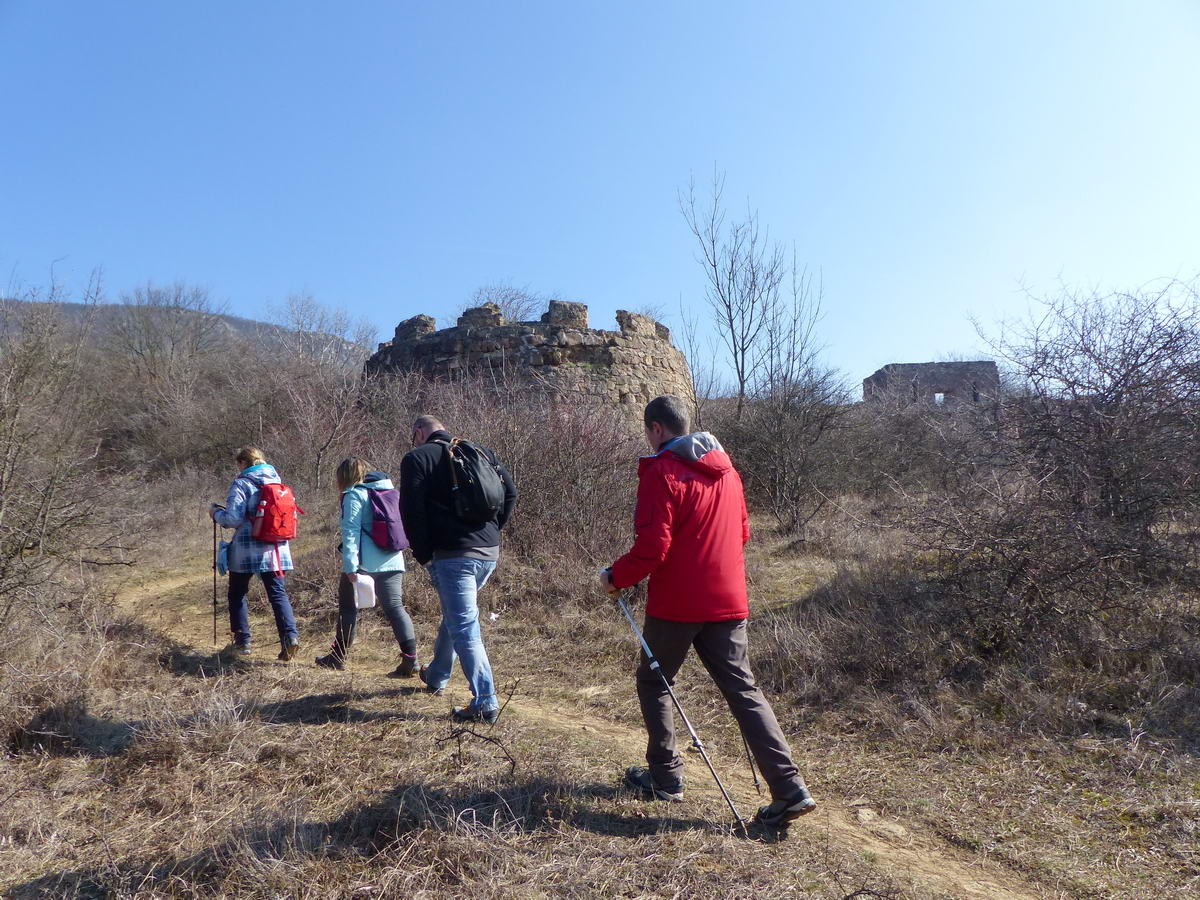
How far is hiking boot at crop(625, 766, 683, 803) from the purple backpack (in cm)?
224

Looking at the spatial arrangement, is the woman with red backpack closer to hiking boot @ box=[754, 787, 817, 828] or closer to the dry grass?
the dry grass

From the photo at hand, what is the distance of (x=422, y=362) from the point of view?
44.7ft

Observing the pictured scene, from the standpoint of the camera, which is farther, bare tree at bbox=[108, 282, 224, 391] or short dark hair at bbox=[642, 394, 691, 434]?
A: bare tree at bbox=[108, 282, 224, 391]

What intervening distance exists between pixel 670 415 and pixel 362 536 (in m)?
2.62

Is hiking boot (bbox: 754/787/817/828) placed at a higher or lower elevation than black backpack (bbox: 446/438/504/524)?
lower

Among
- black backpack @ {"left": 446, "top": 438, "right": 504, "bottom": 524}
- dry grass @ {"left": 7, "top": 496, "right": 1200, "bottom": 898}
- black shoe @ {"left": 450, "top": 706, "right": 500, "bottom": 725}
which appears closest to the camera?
dry grass @ {"left": 7, "top": 496, "right": 1200, "bottom": 898}

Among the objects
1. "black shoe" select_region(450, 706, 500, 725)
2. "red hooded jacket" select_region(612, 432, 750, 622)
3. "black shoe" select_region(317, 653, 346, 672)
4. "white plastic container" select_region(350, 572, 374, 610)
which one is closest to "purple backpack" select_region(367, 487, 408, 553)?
"white plastic container" select_region(350, 572, 374, 610)

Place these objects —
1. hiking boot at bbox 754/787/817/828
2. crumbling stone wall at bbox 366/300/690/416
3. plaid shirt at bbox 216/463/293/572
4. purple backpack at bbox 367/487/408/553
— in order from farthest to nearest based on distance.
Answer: crumbling stone wall at bbox 366/300/690/416 < plaid shirt at bbox 216/463/293/572 < purple backpack at bbox 367/487/408/553 < hiking boot at bbox 754/787/817/828

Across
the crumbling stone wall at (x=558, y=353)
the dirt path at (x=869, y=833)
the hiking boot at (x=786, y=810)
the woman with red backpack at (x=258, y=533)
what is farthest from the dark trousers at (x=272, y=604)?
the crumbling stone wall at (x=558, y=353)

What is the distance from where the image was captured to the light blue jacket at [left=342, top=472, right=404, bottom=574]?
15.6 ft

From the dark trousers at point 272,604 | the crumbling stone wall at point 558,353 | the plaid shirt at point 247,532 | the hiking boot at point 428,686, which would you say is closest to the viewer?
the hiking boot at point 428,686

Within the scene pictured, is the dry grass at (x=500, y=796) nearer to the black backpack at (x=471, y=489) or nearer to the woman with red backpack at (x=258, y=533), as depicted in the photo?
the woman with red backpack at (x=258, y=533)

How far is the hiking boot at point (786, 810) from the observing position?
2.92 meters

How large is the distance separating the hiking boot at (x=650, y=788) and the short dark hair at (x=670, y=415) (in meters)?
1.53
